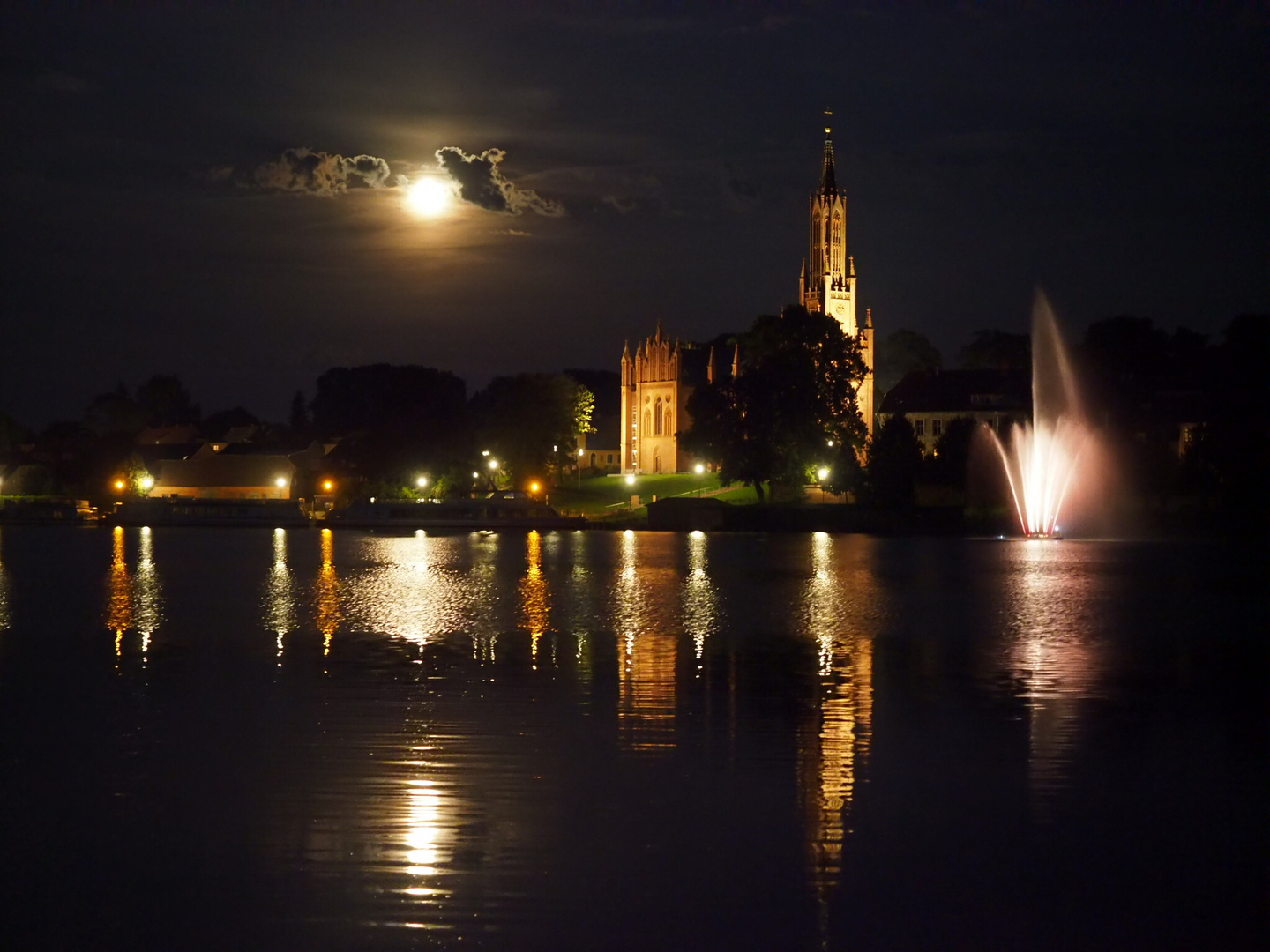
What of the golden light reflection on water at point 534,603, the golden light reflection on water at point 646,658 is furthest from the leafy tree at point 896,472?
the golden light reflection on water at point 646,658

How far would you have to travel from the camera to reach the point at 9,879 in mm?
10680

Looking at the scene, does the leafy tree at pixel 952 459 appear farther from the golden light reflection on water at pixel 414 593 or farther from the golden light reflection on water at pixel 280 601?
the golden light reflection on water at pixel 280 601

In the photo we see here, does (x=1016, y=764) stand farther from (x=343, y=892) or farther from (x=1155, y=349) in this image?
(x=1155, y=349)

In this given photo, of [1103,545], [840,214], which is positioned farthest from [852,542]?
[840,214]

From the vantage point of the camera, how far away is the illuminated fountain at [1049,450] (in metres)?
73.4

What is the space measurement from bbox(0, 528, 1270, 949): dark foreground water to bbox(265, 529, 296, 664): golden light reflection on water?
347 mm

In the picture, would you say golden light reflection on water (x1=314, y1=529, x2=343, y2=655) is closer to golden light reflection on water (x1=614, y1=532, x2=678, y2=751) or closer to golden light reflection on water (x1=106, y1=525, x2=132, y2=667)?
golden light reflection on water (x1=106, y1=525, x2=132, y2=667)

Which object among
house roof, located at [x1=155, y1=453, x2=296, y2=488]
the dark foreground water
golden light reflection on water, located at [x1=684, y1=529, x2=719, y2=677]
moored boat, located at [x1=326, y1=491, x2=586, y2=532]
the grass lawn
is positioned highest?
house roof, located at [x1=155, y1=453, x2=296, y2=488]

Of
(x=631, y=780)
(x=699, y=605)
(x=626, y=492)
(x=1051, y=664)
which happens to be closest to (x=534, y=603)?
(x=699, y=605)

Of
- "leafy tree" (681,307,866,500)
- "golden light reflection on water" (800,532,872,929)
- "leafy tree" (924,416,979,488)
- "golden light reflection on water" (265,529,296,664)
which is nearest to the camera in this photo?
"golden light reflection on water" (800,532,872,929)

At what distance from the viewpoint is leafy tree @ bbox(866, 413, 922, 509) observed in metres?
78.1

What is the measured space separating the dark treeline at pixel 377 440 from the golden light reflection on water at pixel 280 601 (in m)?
53.6

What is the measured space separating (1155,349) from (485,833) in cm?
10226

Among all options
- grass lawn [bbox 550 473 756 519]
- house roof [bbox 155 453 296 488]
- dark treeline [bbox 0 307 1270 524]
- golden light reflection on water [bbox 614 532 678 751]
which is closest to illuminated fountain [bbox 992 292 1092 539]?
dark treeline [bbox 0 307 1270 524]
